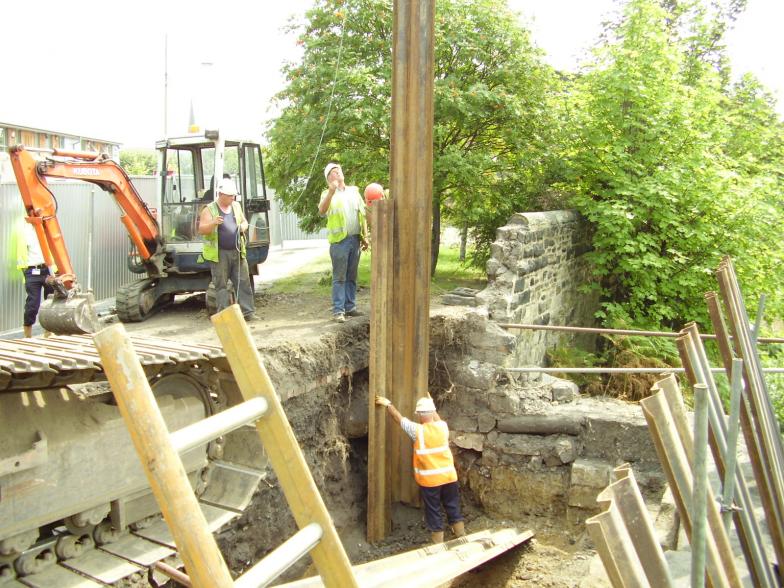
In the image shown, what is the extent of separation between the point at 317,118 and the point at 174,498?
8.90 metres

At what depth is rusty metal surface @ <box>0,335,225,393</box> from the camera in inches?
139

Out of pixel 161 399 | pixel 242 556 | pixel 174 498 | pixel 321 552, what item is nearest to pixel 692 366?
pixel 321 552

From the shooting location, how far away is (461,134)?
10.6m

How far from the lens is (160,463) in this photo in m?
1.57

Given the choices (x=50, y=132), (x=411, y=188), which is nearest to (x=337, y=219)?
(x=411, y=188)

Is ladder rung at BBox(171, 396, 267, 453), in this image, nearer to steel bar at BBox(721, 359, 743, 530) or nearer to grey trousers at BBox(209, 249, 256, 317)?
steel bar at BBox(721, 359, 743, 530)

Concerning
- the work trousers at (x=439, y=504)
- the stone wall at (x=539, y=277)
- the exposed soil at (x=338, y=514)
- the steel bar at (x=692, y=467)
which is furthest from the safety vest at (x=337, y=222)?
the steel bar at (x=692, y=467)

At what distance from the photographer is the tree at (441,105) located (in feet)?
32.0

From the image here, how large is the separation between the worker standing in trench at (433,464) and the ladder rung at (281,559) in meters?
4.85

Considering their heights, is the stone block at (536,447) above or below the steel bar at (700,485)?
below

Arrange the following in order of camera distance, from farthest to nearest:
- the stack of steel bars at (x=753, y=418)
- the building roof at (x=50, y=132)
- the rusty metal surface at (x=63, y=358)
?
1. the building roof at (x=50, y=132)
2. the stack of steel bars at (x=753, y=418)
3. the rusty metal surface at (x=63, y=358)

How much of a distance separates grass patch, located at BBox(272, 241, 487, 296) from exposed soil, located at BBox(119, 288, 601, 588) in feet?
6.30

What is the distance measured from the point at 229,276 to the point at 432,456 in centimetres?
314

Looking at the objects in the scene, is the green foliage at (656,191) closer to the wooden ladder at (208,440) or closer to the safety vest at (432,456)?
the safety vest at (432,456)
